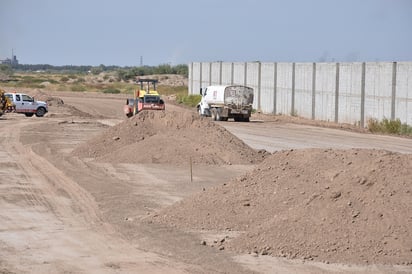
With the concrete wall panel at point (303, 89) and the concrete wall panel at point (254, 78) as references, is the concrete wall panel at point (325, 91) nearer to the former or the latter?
the concrete wall panel at point (303, 89)

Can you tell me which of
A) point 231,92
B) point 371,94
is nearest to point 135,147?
point 371,94

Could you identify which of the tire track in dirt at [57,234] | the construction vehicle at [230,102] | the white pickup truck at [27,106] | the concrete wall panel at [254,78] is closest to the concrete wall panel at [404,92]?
the construction vehicle at [230,102]

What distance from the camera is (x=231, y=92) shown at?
60.8m

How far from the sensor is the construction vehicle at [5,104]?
59.7m

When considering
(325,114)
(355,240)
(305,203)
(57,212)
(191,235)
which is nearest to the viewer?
(355,240)

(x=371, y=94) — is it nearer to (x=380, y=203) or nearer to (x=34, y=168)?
(x=34, y=168)

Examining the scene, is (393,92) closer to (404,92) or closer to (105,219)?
(404,92)

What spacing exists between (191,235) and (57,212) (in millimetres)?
4233

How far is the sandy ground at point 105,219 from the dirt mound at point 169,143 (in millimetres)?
286

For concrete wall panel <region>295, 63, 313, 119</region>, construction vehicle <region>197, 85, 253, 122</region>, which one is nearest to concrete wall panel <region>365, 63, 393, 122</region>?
concrete wall panel <region>295, 63, 313, 119</region>

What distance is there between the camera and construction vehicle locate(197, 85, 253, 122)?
2394 inches

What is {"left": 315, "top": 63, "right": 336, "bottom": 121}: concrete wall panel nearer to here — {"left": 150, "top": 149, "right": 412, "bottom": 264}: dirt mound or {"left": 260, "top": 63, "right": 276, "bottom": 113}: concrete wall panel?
{"left": 260, "top": 63, "right": 276, "bottom": 113}: concrete wall panel

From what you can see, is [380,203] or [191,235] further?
[191,235]

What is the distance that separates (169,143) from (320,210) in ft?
54.5
